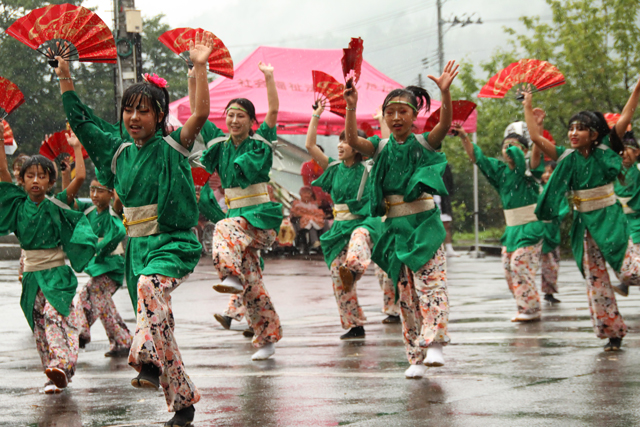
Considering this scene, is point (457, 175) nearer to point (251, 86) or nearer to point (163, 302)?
point (251, 86)

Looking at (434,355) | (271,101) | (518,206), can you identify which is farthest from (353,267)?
(518,206)

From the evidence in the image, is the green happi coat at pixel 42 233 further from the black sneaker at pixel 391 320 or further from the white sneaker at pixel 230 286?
the black sneaker at pixel 391 320

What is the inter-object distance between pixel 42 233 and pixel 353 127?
7.74ft

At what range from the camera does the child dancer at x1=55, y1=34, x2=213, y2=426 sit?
425 centimetres

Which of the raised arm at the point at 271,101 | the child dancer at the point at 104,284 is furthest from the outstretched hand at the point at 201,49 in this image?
the child dancer at the point at 104,284

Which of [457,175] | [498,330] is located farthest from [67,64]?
[457,175]

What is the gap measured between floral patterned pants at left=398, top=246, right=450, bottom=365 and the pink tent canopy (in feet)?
31.7

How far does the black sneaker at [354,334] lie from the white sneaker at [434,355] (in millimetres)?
2193

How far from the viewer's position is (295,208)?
19.5 m

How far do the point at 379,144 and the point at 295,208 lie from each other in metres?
13.6

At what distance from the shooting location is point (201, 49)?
4.71 metres

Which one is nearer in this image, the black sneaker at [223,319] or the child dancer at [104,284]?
the child dancer at [104,284]

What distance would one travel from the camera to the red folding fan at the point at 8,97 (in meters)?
6.23

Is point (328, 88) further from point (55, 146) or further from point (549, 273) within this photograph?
point (549, 273)
